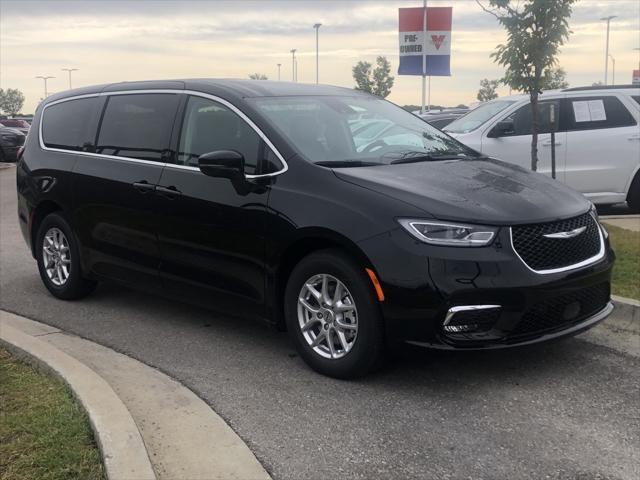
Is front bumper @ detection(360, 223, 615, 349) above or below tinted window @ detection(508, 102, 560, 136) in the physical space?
below

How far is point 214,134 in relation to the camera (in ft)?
16.2

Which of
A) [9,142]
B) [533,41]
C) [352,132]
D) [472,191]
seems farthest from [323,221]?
[9,142]

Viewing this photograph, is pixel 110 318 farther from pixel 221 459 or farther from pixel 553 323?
pixel 553 323

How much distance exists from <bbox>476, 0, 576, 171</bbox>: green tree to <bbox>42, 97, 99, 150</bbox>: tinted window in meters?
4.92

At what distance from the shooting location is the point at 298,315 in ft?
14.3

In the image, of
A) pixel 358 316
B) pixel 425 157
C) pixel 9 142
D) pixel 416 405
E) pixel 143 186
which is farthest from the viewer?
pixel 9 142

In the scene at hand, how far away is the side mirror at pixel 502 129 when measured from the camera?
9.55 meters

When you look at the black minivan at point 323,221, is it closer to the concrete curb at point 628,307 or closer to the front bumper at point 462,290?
the front bumper at point 462,290

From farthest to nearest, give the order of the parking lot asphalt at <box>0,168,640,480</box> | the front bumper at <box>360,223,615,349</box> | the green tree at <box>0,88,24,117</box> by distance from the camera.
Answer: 1. the green tree at <box>0,88,24,117</box>
2. the front bumper at <box>360,223,615,349</box>
3. the parking lot asphalt at <box>0,168,640,480</box>

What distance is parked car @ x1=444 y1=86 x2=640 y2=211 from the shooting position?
31.0 feet

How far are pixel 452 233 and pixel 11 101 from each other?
276 feet

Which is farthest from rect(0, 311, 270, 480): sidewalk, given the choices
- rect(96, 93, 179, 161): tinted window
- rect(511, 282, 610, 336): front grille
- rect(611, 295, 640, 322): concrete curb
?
rect(611, 295, 640, 322): concrete curb

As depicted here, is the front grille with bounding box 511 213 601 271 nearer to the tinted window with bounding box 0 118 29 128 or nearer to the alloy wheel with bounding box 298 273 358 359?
the alloy wheel with bounding box 298 273 358 359

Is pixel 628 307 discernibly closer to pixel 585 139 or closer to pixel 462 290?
pixel 462 290
